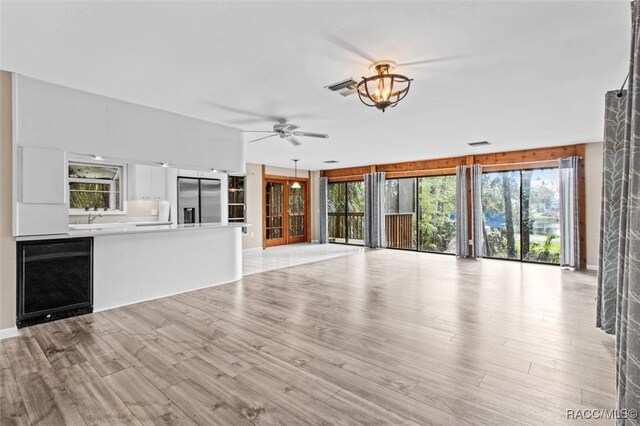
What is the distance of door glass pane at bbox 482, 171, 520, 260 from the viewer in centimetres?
706

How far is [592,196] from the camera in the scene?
6.12m

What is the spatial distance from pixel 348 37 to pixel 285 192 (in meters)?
7.83

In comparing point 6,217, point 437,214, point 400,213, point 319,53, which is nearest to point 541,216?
point 437,214

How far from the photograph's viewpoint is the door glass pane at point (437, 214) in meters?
8.20

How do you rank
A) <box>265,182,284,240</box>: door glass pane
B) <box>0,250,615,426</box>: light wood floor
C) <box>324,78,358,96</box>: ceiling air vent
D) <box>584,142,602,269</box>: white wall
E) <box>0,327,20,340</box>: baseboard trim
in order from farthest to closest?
<box>265,182,284,240</box>: door glass pane → <box>584,142,602,269</box>: white wall → <box>324,78,358,96</box>: ceiling air vent → <box>0,327,20,340</box>: baseboard trim → <box>0,250,615,426</box>: light wood floor

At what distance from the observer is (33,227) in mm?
3260

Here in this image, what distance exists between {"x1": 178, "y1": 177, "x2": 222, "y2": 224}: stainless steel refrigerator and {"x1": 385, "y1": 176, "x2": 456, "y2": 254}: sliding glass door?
192 inches

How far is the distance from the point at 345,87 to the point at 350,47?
70cm

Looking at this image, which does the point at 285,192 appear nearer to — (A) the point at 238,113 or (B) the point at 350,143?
(B) the point at 350,143

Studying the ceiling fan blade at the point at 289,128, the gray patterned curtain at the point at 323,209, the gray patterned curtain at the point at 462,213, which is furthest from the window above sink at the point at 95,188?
the gray patterned curtain at the point at 462,213

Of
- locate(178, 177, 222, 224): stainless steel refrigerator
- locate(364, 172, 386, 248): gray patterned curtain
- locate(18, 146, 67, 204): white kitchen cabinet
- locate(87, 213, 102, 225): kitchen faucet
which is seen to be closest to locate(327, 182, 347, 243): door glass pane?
locate(364, 172, 386, 248): gray patterned curtain

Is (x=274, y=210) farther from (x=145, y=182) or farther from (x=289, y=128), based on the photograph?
(x=289, y=128)

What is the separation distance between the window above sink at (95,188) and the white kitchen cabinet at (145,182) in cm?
16

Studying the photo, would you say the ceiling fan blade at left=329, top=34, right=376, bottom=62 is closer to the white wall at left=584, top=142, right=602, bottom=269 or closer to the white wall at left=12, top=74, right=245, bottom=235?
the white wall at left=12, top=74, right=245, bottom=235
